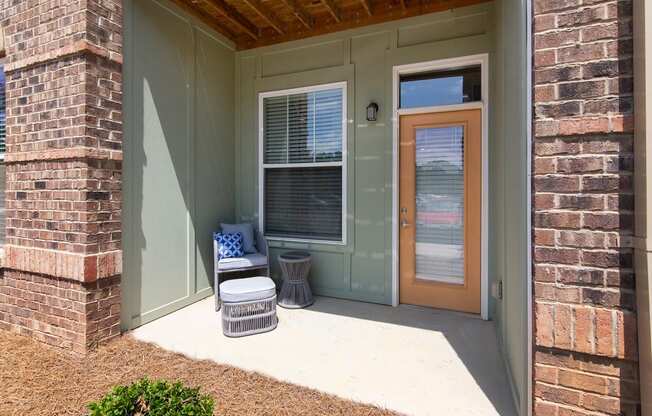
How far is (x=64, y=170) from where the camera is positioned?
2680mm

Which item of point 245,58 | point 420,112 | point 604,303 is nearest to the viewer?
point 604,303

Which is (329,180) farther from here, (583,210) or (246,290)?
(583,210)

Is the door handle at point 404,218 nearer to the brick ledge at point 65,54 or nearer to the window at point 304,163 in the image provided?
the window at point 304,163

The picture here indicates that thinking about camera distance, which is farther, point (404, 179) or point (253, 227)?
point (253, 227)

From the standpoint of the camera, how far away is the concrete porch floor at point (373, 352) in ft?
6.80

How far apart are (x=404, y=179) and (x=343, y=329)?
1657mm

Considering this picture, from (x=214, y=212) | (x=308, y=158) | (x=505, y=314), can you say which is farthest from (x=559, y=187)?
(x=214, y=212)

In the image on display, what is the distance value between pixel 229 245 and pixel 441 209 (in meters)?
2.31

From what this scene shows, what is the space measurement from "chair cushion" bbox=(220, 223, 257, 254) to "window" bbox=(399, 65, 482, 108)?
7.30ft

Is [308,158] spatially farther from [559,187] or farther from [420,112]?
[559,187]

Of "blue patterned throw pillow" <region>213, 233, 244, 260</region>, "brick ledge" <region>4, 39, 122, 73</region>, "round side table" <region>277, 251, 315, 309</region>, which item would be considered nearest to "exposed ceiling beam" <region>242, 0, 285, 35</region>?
"brick ledge" <region>4, 39, 122, 73</region>

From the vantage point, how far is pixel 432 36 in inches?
A: 135

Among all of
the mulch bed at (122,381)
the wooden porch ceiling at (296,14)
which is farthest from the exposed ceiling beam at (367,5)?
the mulch bed at (122,381)

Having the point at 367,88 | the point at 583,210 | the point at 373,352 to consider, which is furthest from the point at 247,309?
the point at 367,88
